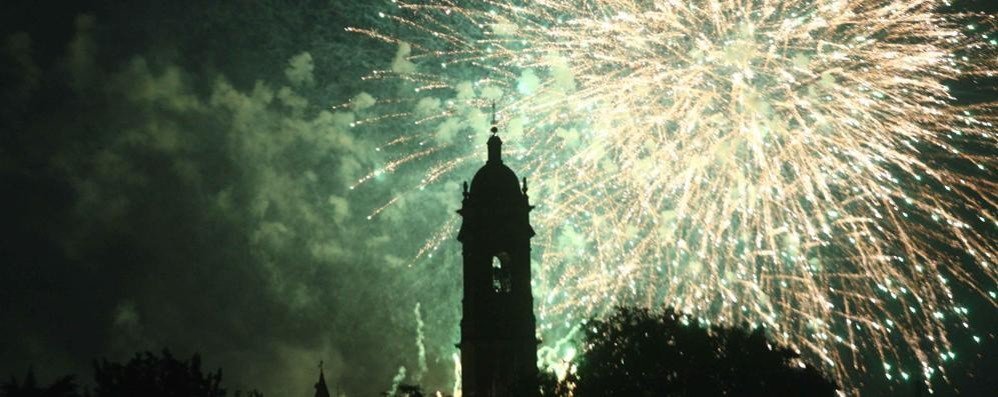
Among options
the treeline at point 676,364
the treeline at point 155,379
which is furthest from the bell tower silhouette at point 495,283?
the treeline at point 155,379

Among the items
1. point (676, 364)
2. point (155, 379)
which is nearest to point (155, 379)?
point (155, 379)

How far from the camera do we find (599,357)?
123 ft

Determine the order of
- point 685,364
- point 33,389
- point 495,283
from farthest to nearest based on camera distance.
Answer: point 495,283 → point 685,364 → point 33,389

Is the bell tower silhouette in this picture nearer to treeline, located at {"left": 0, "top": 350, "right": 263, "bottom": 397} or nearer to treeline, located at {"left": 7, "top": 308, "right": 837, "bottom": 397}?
treeline, located at {"left": 7, "top": 308, "right": 837, "bottom": 397}

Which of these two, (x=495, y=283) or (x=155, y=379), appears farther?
(x=495, y=283)

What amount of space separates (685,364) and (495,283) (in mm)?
8218

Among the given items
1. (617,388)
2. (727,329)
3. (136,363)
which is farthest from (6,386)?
(727,329)

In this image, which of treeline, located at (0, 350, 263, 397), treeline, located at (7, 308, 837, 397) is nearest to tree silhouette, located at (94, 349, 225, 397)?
treeline, located at (0, 350, 263, 397)

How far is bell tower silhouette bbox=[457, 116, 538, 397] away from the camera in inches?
1622

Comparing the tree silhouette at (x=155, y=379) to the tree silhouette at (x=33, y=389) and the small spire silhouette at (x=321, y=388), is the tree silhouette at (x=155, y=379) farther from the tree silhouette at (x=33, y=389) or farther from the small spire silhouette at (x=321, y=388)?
the small spire silhouette at (x=321, y=388)

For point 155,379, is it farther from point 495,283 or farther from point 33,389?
point 495,283

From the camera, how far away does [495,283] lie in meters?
42.5

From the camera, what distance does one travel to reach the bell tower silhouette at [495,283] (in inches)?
1622

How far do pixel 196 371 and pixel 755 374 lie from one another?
1825cm
